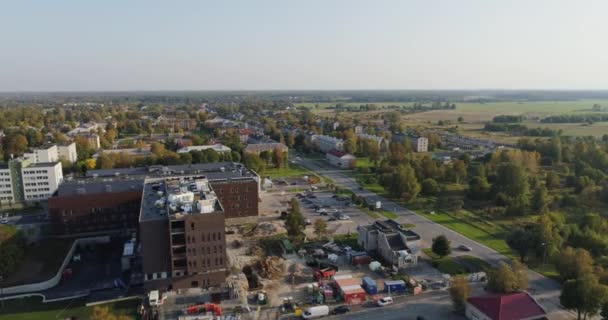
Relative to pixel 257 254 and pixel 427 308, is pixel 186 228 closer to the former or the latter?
pixel 257 254

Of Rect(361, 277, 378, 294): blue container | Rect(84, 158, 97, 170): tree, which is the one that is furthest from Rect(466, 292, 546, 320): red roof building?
Rect(84, 158, 97, 170): tree

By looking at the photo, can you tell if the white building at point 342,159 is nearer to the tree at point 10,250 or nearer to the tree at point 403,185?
the tree at point 403,185

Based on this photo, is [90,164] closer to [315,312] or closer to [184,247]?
[184,247]

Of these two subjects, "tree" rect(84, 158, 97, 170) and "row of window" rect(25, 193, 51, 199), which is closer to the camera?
"row of window" rect(25, 193, 51, 199)

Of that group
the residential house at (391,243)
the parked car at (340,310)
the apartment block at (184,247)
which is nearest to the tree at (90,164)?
the apartment block at (184,247)

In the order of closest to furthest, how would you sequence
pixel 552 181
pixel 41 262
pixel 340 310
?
pixel 340 310 < pixel 41 262 < pixel 552 181

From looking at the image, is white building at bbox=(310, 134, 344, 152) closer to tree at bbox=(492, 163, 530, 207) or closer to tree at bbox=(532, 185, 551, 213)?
tree at bbox=(492, 163, 530, 207)

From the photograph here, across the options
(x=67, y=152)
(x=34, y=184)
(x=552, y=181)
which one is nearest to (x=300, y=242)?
(x=34, y=184)
